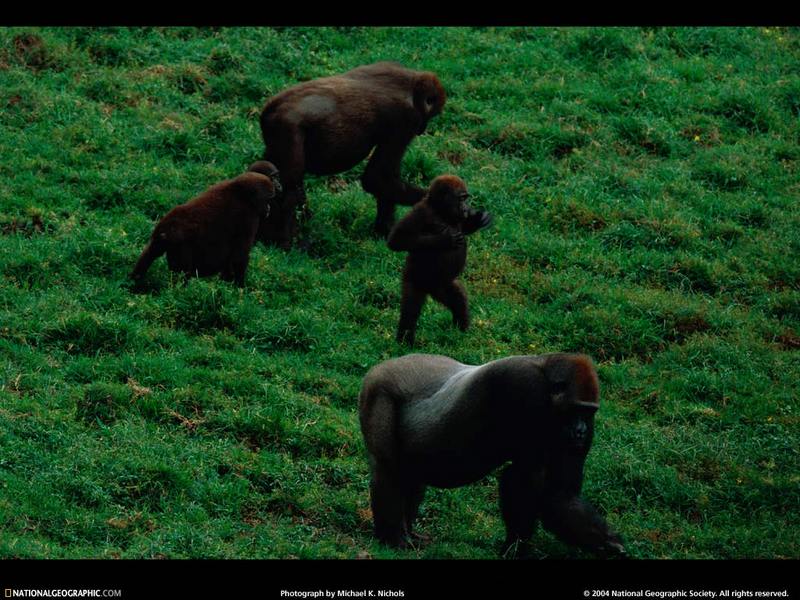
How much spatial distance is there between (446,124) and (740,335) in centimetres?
444

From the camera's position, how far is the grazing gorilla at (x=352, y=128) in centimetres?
1188

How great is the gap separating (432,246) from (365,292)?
1.04 metres

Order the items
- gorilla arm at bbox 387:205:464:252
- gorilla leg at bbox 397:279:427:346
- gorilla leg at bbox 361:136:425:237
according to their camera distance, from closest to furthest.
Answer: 1. gorilla arm at bbox 387:205:464:252
2. gorilla leg at bbox 397:279:427:346
3. gorilla leg at bbox 361:136:425:237

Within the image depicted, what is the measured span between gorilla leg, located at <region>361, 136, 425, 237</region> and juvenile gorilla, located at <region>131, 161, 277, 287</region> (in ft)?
4.72

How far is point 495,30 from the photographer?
15727mm

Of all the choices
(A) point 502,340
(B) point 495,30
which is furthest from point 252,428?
(B) point 495,30

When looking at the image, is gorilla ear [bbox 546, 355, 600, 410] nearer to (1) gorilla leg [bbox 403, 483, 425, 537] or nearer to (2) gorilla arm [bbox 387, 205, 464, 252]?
(1) gorilla leg [bbox 403, 483, 425, 537]

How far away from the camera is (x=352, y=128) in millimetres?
12016

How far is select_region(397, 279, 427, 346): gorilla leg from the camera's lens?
1054 centimetres

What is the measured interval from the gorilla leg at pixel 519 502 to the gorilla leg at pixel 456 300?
3.08 meters

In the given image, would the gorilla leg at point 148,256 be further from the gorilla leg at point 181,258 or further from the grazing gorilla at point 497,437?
the grazing gorilla at point 497,437

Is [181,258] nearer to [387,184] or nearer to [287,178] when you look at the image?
[287,178]

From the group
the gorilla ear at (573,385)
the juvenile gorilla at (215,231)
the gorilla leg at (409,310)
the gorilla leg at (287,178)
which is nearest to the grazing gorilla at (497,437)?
the gorilla ear at (573,385)

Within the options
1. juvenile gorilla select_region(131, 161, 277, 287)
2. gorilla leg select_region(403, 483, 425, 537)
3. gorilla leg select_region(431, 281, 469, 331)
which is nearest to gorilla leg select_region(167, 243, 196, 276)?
juvenile gorilla select_region(131, 161, 277, 287)
